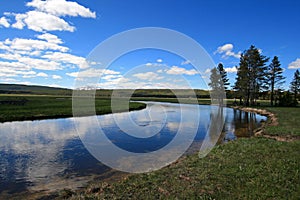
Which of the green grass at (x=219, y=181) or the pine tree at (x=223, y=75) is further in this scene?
the pine tree at (x=223, y=75)

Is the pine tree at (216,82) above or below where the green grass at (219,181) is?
above

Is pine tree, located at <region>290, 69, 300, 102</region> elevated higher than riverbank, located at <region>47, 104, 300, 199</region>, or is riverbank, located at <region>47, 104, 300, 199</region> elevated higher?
pine tree, located at <region>290, 69, 300, 102</region>

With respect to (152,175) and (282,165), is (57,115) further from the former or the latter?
(282,165)

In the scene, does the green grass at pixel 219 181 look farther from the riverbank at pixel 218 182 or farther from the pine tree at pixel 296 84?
the pine tree at pixel 296 84

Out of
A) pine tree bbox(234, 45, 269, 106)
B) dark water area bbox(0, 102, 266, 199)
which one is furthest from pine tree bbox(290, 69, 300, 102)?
dark water area bbox(0, 102, 266, 199)

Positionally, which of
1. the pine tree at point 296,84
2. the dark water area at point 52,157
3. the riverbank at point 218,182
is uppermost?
the pine tree at point 296,84

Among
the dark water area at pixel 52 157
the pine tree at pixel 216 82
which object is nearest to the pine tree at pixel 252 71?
the pine tree at pixel 216 82

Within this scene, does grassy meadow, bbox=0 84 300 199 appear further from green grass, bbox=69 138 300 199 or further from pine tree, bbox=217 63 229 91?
pine tree, bbox=217 63 229 91

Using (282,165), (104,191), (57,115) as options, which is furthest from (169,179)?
(57,115)

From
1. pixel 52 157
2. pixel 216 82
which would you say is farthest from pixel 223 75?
pixel 52 157

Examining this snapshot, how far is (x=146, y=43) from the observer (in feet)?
70.6

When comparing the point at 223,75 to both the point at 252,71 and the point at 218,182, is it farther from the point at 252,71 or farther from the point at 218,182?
the point at 218,182

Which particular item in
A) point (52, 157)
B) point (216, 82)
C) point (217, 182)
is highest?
point (216, 82)

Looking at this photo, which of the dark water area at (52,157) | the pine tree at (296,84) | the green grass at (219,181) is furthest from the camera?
the pine tree at (296,84)
